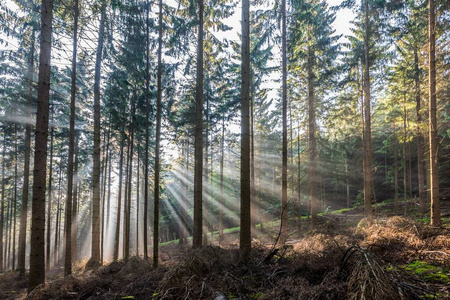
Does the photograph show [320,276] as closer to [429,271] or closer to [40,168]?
[429,271]

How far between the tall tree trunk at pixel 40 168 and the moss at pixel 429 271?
793 centimetres

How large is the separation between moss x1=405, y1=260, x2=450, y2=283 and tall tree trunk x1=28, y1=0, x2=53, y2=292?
793cm

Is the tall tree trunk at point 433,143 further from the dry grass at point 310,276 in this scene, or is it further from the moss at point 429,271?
the moss at point 429,271

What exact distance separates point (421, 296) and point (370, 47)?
1357cm

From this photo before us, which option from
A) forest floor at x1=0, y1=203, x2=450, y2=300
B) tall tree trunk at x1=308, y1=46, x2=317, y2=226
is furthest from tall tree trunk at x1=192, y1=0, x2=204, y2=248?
tall tree trunk at x1=308, y1=46, x2=317, y2=226

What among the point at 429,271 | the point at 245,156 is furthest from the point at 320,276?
the point at 245,156

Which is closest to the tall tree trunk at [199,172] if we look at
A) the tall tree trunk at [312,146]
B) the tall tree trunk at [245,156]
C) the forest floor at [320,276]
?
the forest floor at [320,276]

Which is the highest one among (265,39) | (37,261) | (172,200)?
(265,39)

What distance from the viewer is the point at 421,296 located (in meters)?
2.54

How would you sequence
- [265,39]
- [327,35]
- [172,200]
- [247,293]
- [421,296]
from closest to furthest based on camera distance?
[421,296], [247,293], [265,39], [327,35], [172,200]

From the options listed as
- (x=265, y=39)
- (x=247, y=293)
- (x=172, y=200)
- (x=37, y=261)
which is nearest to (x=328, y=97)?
(x=265, y=39)

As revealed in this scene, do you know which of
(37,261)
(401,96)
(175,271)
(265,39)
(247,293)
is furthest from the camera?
(401,96)

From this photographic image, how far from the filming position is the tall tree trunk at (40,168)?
222 inches

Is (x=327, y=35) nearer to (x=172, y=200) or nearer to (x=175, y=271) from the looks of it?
(x=175, y=271)
